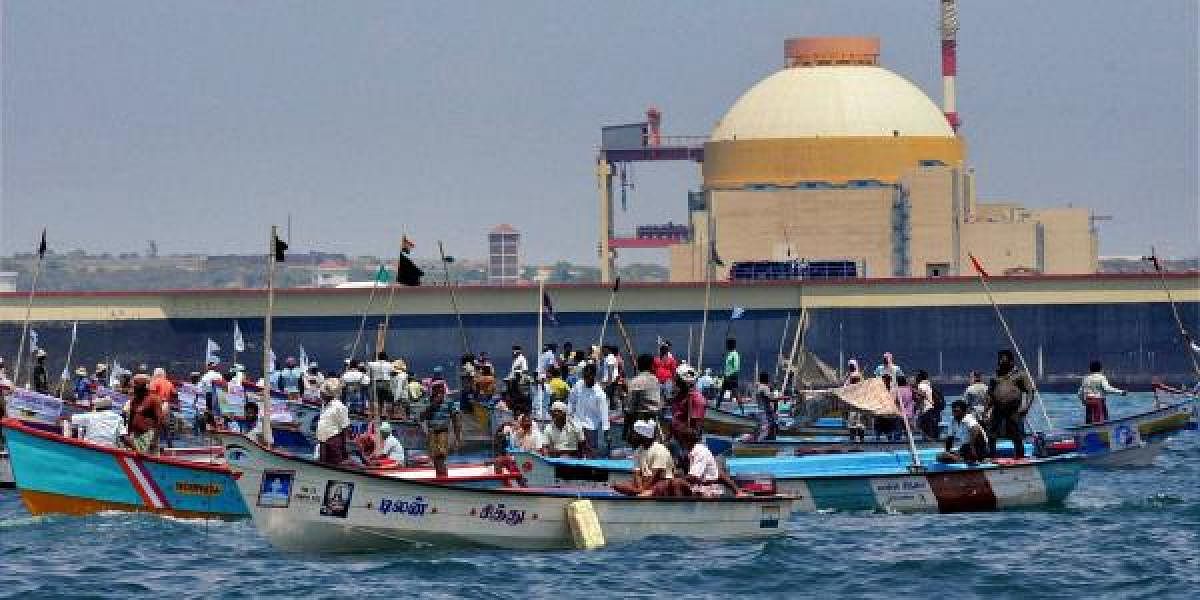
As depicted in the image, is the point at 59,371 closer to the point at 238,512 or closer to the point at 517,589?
the point at 238,512

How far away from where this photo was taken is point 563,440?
124 ft

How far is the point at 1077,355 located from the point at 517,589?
80740 mm

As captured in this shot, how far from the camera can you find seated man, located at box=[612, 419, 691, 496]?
103 ft

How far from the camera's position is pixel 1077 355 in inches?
4186

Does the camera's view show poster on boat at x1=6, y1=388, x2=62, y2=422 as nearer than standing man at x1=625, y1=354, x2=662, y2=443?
No

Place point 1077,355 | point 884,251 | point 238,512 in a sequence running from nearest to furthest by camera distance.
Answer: point 238,512 → point 1077,355 → point 884,251

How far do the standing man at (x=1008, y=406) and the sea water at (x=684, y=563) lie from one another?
1870 mm

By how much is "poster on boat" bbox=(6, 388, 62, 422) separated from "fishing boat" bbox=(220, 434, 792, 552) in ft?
50.2

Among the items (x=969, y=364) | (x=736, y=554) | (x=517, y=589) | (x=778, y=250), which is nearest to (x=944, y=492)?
(x=736, y=554)

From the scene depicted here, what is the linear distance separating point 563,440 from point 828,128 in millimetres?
94290

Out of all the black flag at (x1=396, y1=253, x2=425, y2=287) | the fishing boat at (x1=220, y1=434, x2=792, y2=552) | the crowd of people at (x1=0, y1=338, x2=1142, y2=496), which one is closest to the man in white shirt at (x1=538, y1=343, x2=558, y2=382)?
the crowd of people at (x1=0, y1=338, x2=1142, y2=496)

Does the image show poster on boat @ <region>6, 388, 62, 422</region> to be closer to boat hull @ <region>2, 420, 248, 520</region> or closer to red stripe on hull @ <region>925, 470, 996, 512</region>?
boat hull @ <region>2, 420, 248, 520</region>

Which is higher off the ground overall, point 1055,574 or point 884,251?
point 884,251

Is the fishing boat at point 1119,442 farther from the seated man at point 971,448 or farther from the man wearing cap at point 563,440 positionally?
the man wearing cap at point 563,440
